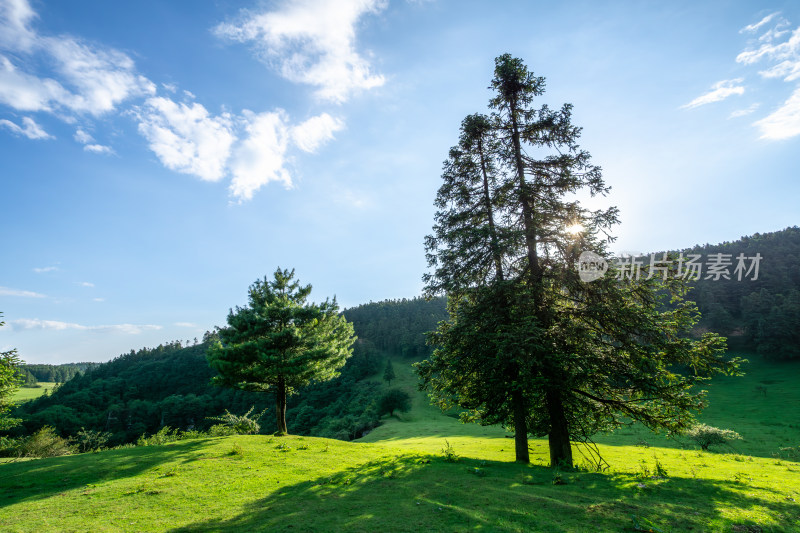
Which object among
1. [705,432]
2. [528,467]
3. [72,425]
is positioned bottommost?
[72,425]

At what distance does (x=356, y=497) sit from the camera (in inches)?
348

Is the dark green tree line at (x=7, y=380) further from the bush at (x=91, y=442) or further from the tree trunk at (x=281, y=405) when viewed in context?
the tree trunk at (x=281, y=405)

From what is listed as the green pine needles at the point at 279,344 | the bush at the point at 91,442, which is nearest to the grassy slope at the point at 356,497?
the green pine needles at the point at 279,344

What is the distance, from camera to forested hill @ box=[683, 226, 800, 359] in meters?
72.4

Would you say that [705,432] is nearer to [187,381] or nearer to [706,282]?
[706,282]

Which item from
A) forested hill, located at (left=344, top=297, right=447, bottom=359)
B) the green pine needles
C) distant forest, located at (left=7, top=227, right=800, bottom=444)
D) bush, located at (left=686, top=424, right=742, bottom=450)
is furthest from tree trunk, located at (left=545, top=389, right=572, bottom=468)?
forested hill, located at (left=344, top=297, right=447, bottom=359)

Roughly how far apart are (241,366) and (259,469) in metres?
8.88

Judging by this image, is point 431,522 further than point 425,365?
No

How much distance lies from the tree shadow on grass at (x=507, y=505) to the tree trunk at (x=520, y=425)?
9.58ft

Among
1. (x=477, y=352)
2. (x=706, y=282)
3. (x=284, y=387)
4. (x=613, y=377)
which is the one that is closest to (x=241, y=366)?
(x=284, y=387)

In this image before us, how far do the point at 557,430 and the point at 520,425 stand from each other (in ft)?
5.19

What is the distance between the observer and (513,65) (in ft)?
51.1

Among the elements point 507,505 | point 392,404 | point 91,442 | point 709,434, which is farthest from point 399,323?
point 507,505

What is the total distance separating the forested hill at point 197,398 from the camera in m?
82.8
